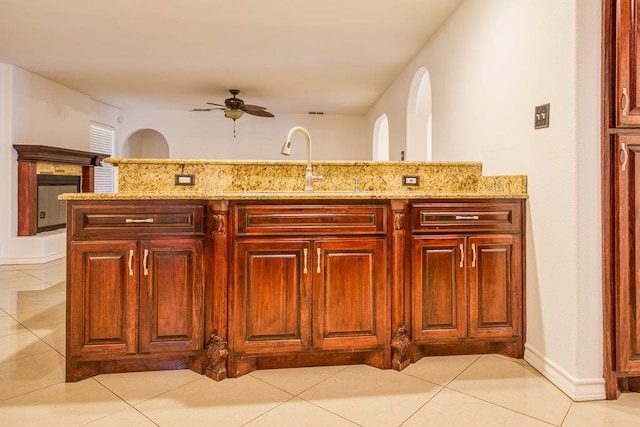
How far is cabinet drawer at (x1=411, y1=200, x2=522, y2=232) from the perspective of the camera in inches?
81.0

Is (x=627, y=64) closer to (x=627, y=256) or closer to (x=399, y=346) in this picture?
Answer: (x=627, y=256)

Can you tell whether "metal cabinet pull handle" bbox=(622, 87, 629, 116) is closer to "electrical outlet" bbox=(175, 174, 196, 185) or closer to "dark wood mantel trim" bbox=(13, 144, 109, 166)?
"electrical outlet" bbox=(175, 174, 196, 185)

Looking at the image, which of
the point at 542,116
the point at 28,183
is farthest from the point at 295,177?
the point at 28,183

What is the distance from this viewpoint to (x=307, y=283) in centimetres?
196

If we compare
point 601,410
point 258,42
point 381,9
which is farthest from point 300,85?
point 601,410

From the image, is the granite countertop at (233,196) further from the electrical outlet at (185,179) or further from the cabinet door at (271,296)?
the electrical outlet at (185,179)

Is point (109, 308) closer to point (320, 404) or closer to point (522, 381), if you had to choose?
point (320, 404)

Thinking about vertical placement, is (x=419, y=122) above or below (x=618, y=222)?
above

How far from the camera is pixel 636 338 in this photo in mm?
1747

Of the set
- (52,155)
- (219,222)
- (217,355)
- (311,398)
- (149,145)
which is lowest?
(311,398)

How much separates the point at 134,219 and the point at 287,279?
29.8 inches

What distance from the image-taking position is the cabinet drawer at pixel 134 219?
184cm

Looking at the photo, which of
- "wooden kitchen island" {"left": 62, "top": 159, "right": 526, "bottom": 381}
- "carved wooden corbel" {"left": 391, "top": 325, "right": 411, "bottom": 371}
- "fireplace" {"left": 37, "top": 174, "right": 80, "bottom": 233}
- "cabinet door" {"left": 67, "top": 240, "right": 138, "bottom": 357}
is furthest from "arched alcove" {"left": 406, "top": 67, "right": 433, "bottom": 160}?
"fireplace" {"left": 37, "top": 174, "right": 80, "bottom": 233}

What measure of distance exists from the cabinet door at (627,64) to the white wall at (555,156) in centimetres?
8
